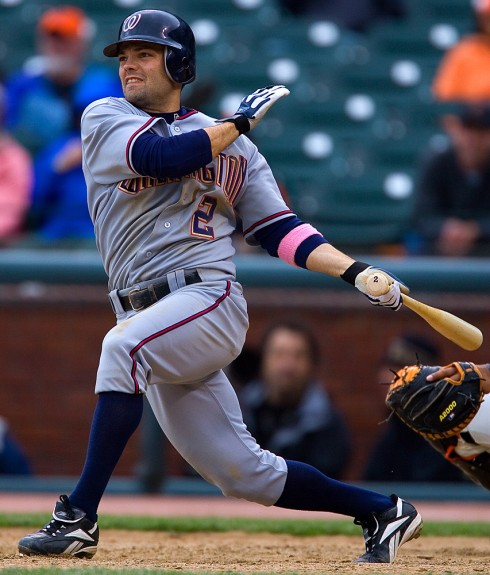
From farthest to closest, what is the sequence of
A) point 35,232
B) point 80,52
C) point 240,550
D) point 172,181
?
point 80,52
point 35,232
point 240,550
point 172,181

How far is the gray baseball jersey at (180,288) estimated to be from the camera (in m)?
3.18

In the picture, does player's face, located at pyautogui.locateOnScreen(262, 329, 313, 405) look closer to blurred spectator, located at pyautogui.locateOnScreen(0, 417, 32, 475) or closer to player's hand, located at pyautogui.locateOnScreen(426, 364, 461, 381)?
blurred spectator, located at pyautogui.locateOnScreen(0, 417, 32, 475)

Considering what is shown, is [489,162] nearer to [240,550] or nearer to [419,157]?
[419,157]

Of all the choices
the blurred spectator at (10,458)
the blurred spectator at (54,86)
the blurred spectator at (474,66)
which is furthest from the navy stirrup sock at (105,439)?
the blurred spectator at (474,66)

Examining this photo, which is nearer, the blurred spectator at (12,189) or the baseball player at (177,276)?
the baseball player at (177,276)

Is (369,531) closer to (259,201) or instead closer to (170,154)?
(259,201)

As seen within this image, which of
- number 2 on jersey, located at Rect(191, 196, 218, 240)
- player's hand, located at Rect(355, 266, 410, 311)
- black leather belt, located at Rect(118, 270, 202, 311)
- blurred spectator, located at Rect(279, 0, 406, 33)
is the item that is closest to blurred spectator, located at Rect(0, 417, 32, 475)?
black leather belt, located at Rect(118, 270, 202, 311)

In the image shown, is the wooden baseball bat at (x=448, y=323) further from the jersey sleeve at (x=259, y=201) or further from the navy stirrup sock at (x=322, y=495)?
the navy stirrup sock at (x=322, y=495)

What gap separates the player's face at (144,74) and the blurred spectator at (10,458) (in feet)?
8.83

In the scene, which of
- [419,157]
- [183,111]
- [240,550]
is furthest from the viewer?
[419,157]

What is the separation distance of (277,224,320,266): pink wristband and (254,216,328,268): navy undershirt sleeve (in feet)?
0.04

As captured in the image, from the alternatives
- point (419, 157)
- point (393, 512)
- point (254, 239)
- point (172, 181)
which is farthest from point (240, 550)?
point (419, 157)

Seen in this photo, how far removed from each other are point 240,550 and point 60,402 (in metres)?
2.36

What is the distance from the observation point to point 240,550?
13.0 ft
